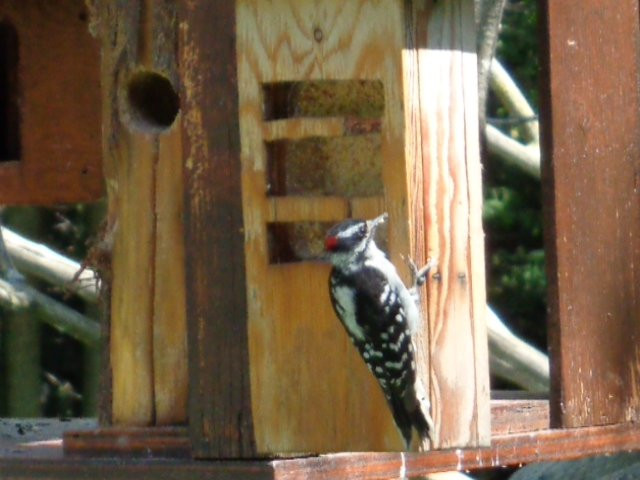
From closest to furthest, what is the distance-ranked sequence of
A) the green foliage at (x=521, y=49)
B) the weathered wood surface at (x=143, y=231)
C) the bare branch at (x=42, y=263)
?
the weathered wood surface at (x=143, y=231)
the bare branch at (x=42, y=263)
the green foliage at (x=521, y=49)

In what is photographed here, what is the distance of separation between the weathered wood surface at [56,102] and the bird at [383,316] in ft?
4.62

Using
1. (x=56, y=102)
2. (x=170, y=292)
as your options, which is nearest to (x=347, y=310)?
(x=170, y=292)

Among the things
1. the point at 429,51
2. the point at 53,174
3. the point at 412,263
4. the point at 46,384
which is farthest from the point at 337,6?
the point at 46,384

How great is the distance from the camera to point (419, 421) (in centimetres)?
386

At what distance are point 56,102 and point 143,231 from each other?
3.44 feet

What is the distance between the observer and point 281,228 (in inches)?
156

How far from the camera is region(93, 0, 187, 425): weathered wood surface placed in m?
4.17

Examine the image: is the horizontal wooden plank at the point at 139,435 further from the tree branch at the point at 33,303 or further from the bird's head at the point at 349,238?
the tree branch at the point at 33,303

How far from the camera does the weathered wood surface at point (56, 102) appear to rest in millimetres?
5047

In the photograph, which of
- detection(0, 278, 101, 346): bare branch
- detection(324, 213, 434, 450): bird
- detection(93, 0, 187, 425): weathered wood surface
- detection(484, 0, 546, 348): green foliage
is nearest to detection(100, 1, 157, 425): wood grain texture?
detection(93, 0, 187, 425): weathered wood surface

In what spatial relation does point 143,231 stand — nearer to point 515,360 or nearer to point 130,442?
point 130,442

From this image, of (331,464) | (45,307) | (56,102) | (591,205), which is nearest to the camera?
(331,464)

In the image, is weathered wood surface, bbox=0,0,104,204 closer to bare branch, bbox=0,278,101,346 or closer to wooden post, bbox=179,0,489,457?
wooden post, bbox=179,0,489,457

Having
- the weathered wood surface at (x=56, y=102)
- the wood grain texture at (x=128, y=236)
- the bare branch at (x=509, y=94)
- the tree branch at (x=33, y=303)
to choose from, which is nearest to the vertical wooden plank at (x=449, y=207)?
the wood grain texture at (x=128, y=236)
